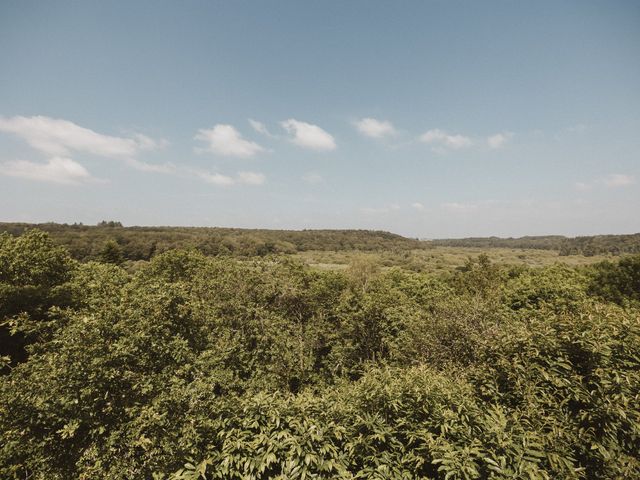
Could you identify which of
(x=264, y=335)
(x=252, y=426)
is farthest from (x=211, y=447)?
(x=264, y=335)

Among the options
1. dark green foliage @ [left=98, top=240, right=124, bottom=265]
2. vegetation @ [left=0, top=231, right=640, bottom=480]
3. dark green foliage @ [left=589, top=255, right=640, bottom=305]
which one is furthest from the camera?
dark green foliage @ [left=98, top=240, right=124, bottom=265]

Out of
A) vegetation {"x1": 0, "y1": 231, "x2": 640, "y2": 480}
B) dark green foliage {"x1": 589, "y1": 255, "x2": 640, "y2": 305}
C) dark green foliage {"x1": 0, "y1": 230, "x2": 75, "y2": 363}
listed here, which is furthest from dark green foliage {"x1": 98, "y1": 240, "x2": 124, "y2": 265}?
dark green foliage {"x1": 589, "y1": 255, "x2": 640, "y2": 305}

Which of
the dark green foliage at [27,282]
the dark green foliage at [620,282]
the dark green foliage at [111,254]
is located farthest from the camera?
the dark green foliage at [111,254]

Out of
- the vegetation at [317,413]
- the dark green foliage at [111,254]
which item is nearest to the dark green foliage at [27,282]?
the vegetation at [317,413]

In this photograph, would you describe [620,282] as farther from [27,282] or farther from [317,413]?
[27,282]

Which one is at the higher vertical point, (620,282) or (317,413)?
(317,413)

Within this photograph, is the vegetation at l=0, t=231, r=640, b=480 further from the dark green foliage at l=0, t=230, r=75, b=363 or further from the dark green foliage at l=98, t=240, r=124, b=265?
the dark green foliage at l=98, t=240, r=124, b=265

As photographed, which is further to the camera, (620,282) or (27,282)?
(620,282)

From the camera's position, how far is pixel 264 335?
20.0 m

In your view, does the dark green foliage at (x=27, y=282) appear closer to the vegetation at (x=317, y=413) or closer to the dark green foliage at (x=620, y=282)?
the vegetation at (x=317, y=413)

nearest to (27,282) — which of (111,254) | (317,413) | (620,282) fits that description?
(317,413)

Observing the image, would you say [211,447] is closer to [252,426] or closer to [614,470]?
[252,426]

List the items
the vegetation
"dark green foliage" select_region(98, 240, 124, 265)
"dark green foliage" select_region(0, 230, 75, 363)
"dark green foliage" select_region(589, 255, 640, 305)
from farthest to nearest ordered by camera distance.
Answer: "dark green foliage" select_region(98, 240, 124, 265) → "dark green foliage" select_region(589, 255, 640, 305) → "dark green foliage" select_region(0, 230, 75, 363) → the vegetation

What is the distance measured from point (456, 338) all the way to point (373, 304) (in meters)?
7.71
